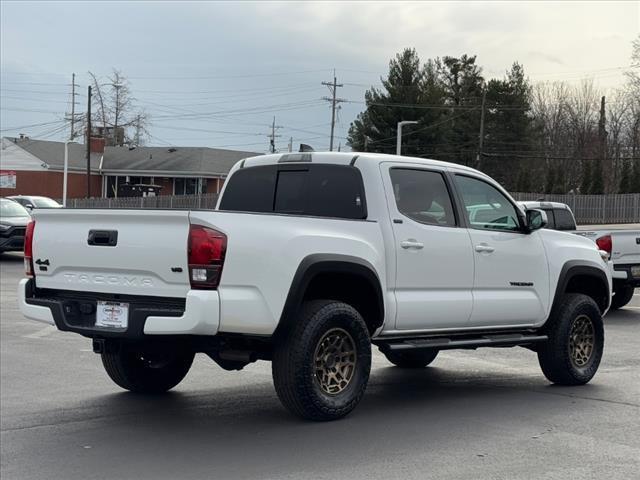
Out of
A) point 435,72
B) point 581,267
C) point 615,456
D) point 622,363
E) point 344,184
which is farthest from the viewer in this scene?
point 435,72

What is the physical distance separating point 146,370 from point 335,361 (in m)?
2.12

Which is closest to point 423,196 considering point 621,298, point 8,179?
point 621,298

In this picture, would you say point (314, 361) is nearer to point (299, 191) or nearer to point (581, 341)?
point (299, 191)

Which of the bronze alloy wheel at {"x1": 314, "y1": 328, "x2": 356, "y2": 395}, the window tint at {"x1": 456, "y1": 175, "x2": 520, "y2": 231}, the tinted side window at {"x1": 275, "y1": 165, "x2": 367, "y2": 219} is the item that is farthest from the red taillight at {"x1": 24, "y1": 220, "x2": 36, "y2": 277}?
the window tint at {"x1": 456, "y1": 175, "x2": 520, "y2": 231}

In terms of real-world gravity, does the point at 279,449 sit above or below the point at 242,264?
below

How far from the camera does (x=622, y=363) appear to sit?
1010 cm

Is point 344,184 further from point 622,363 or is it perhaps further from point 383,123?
point 383,123

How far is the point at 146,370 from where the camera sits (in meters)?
7.98

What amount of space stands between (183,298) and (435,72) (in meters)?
78.2

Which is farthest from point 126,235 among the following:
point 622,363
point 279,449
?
point 622,363

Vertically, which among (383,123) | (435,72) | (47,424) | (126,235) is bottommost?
(47,424)

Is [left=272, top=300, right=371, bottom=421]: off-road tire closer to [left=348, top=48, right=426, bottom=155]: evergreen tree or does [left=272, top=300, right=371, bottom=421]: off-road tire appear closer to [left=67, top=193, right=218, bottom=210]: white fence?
[left=67, top=193, right=218, bottom=210]: white fence

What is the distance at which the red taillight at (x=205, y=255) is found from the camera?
590 cm

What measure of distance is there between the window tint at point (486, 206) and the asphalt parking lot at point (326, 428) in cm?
153
